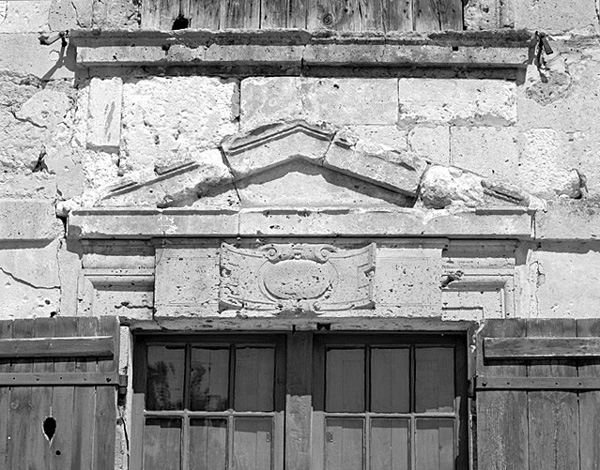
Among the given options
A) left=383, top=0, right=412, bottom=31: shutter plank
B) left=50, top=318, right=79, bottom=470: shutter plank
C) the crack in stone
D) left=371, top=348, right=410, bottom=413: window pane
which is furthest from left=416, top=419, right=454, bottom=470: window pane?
left=383, top=0, right=412, bottom=31: shutter plank

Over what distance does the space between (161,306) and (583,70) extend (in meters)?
2.27

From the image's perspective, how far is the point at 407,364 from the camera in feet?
20.5

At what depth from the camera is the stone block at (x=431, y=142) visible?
6.30 meters

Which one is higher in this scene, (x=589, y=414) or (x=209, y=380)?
(x=209, y=380)

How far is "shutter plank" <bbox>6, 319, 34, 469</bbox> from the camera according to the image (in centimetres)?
578

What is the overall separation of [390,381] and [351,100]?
131 centimetres

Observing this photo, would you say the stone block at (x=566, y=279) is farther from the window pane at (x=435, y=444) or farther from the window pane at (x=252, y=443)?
the window pane at (x=252, y=443)

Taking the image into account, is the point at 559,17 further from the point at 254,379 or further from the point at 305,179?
the point at 254,379

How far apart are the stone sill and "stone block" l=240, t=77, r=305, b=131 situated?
0.08 m

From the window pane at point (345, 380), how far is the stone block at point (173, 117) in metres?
1.14

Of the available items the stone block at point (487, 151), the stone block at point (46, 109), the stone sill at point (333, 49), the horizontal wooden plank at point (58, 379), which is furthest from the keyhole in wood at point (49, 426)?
the stone block at point (487, 151)

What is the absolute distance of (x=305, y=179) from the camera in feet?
20.6

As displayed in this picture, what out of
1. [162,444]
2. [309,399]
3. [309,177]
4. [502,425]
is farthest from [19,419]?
[502,425]

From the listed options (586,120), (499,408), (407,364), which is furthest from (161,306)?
(586,120)
